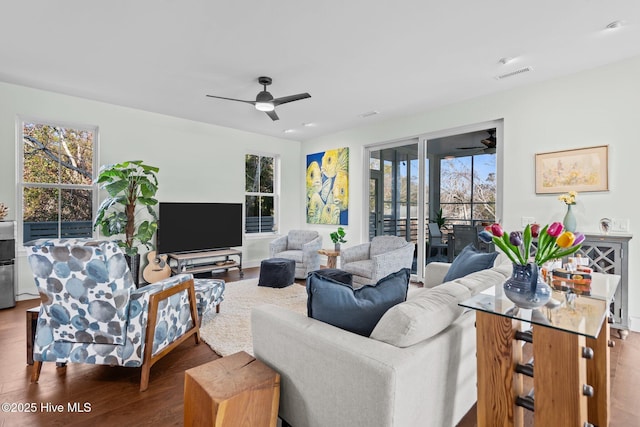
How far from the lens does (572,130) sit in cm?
351

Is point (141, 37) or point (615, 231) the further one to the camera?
point (615, 231)

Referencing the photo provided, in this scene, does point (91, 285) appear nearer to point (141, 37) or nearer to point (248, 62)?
point (141, 37)

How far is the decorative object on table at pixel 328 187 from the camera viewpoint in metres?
6.10

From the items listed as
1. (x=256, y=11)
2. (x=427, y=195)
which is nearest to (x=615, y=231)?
(x=427, y=195)

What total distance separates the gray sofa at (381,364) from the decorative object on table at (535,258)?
27cm

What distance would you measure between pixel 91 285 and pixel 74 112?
3567 millimetres

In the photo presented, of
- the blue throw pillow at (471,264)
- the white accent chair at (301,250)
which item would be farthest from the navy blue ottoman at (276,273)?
the blue throw pillow at (471,264)

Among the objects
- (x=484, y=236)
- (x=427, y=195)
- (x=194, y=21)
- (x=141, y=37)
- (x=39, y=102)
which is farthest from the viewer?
(x=427, y=195)

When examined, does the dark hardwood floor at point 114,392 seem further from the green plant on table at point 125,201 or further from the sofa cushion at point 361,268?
the sofa cushion at point 361,268

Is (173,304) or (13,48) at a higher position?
(13,48)

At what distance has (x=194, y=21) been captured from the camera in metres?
2.55

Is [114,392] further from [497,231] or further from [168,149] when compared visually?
[168,149]

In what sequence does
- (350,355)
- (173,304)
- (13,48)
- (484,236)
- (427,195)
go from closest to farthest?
(350,355)
(484,236)
(173,304)
(13,48)
(427,195)

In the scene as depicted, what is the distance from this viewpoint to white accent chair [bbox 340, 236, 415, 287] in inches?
163
